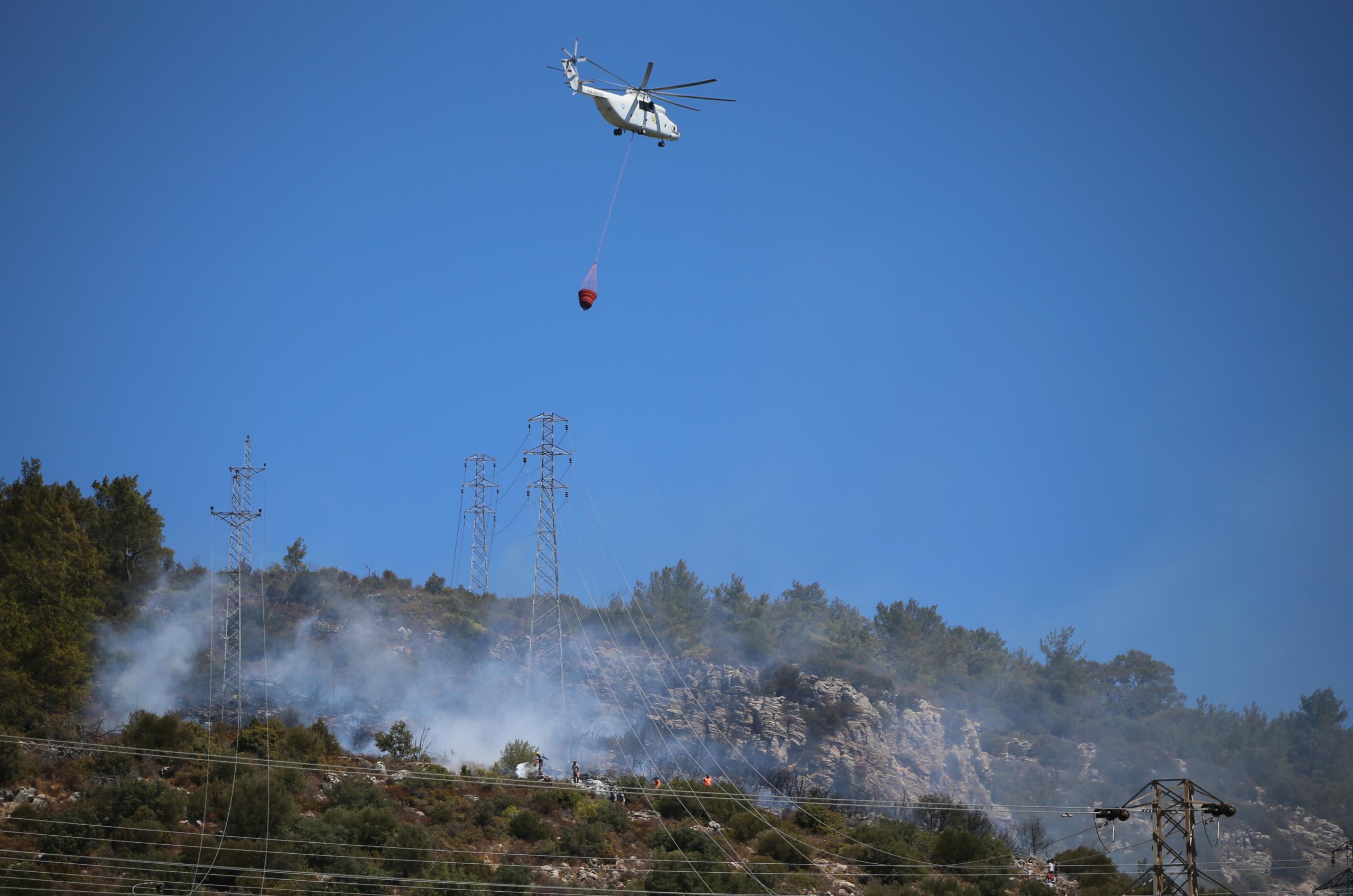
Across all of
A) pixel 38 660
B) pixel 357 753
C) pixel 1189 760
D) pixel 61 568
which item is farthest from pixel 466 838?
pixel 1189 760

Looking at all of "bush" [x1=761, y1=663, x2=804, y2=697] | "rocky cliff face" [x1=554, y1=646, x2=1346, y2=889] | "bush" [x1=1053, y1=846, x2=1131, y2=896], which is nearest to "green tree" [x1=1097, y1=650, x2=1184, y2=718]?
"rocky cliff face" [x1=554, y1=646, x2=1346, y2=889]

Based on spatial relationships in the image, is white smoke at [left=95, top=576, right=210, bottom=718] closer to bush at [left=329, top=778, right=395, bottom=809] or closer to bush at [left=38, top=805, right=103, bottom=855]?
bush at [left=329, top=778, right=395, bottom=809]

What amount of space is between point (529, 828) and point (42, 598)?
126ft

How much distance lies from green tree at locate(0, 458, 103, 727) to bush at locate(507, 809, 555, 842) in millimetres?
24115

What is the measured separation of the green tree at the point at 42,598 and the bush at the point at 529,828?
24.1 meters

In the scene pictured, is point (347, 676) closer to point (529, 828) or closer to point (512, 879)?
point (529, 828)

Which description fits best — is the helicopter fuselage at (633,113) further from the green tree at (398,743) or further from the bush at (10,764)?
the green tree at (398,743)

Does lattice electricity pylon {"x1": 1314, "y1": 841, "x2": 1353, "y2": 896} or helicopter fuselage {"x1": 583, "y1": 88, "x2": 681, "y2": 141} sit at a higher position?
helicopter fuselage {"x1": 583, "y1": 88, "x2": 681, "y2": 141}

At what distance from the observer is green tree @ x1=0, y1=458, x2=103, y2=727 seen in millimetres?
65625

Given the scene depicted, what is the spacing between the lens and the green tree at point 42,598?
65.6 m

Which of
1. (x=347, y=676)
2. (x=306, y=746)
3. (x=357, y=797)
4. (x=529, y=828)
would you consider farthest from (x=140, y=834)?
(x=347, y=676)

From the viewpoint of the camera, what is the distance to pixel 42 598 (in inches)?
2970

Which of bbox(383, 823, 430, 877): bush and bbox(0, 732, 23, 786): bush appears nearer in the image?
bbox(383, 823, 430, 877): bush

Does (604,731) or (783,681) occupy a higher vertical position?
(783,681)
